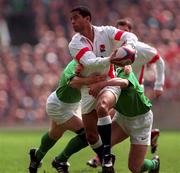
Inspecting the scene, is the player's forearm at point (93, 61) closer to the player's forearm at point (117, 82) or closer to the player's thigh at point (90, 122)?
the player's forearm at point (117, 82)

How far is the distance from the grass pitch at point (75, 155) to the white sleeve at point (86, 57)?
6.87ft

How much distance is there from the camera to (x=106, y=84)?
30.2ft

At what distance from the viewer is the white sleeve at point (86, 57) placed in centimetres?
919

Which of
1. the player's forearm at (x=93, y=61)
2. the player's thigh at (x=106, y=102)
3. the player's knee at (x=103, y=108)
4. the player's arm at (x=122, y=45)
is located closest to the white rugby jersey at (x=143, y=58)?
the player's arm at (x=122, y=45)

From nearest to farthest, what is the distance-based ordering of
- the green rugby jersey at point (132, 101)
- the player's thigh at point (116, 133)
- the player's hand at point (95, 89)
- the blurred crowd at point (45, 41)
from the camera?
the green rugby jersey at point (132, 101), the player's hand at point (95, 89), the player's thigh at point (116, 133), the blurred crowd at point (45, 41)

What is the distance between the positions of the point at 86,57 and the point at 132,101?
71 cm

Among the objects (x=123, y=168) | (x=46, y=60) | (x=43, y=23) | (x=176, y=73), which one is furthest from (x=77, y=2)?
(x=123, y=168)

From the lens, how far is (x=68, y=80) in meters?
9.92

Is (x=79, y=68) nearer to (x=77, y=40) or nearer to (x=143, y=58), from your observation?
(x=77, y=40)

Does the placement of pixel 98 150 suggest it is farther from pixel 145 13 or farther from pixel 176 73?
pixel 145 13

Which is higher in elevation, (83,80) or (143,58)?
(143,58)

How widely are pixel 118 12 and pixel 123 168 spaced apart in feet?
47.6

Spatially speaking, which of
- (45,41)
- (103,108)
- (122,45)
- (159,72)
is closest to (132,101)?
(103,108)

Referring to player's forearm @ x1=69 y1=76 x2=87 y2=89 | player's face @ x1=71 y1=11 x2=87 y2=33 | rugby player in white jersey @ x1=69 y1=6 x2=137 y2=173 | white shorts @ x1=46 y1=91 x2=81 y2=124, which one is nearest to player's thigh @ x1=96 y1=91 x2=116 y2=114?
rugby player in white jersey @ x1=69 y1=6 x2=137 y2=173
